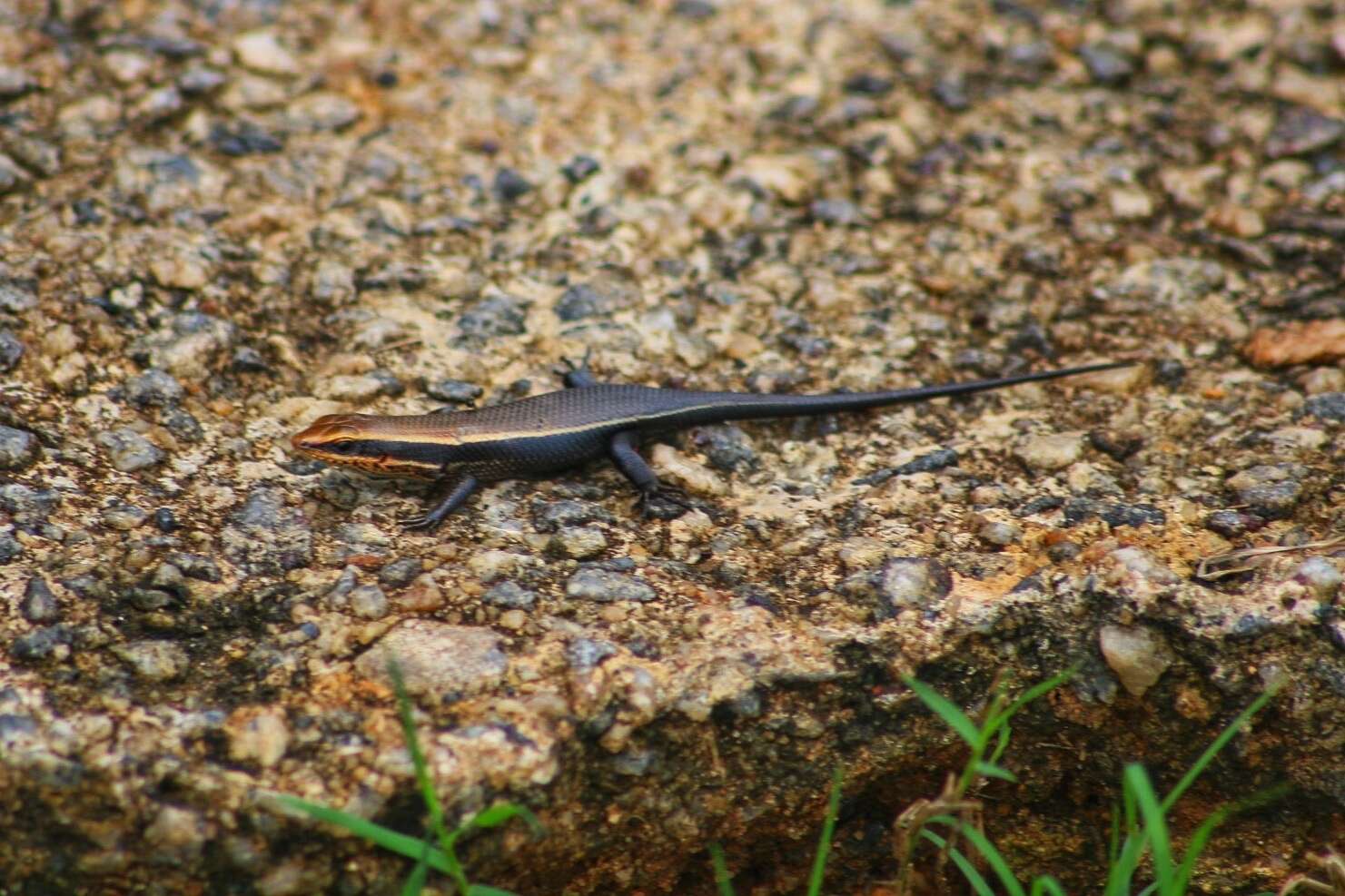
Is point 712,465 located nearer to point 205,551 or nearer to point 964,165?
point 205,551

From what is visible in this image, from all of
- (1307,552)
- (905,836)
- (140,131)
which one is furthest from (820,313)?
(140,131)

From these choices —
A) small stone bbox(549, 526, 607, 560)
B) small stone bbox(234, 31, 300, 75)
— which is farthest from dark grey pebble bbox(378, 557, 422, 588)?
small stone bbox(234, 31, 300, 75)

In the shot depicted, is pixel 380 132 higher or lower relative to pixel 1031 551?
higher

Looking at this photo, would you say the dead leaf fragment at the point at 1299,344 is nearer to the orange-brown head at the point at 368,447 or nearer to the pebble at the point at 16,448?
the orange-brown head at the point at 368,447

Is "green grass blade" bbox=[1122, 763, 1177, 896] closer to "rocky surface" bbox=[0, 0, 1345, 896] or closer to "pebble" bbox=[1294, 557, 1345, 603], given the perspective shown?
"rocky surface" bbox=[0, 0, 1345, 896]

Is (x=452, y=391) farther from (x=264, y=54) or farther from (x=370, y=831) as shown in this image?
(x=264, y=54)

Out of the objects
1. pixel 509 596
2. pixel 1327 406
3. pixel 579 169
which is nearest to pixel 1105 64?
pixel 1327 406

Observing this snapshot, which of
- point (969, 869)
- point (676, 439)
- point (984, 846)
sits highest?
point (676, 439)

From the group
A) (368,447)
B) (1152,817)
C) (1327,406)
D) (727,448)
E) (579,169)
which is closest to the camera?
Answer: (1152,817)
